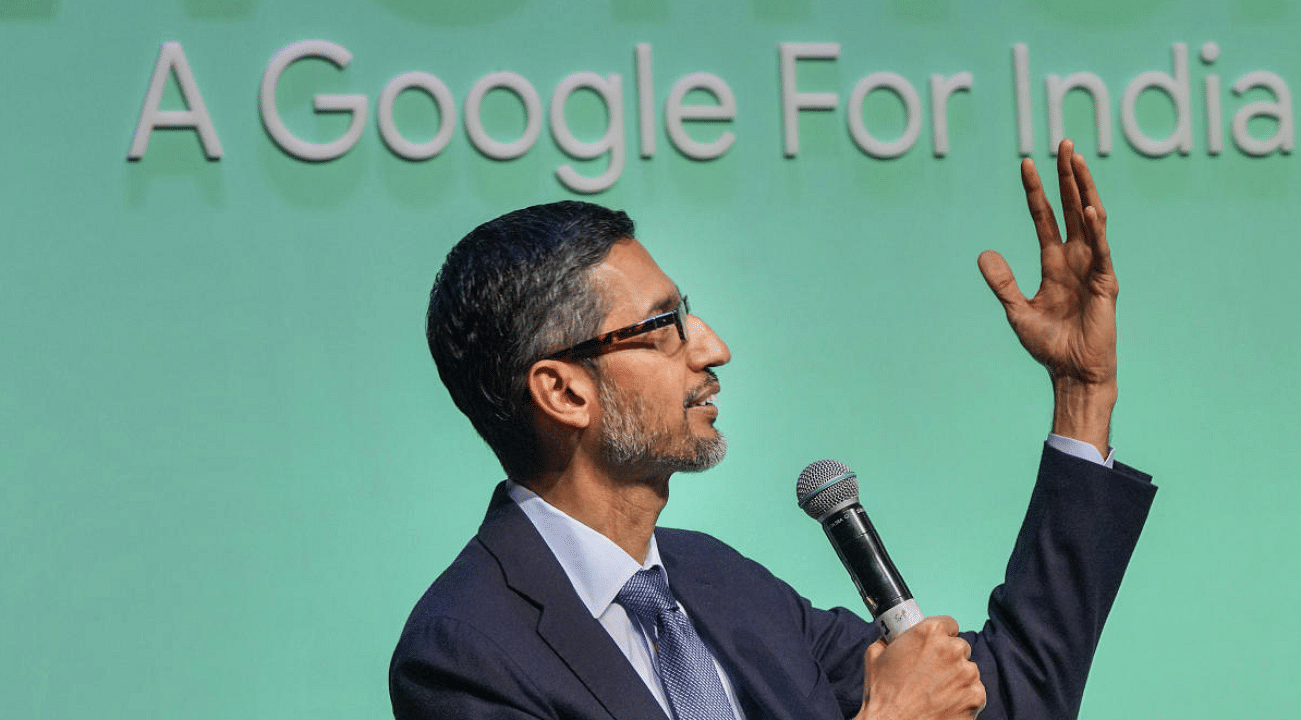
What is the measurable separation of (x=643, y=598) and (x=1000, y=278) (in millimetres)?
616

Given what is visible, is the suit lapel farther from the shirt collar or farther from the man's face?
the man's face

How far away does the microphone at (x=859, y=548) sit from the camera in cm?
152

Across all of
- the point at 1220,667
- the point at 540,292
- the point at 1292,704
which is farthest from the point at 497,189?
the point at 1292,704

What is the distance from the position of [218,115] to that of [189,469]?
648mm

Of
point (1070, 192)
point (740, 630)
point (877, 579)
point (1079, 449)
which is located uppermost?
point (1070, 192)

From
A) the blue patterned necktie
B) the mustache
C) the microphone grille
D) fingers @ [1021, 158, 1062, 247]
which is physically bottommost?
the blue patterned necktie

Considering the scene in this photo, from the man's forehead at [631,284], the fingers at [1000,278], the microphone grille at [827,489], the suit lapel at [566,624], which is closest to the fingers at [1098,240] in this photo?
the fingers at [1000,278]

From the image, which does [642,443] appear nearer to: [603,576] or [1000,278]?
[603,576]

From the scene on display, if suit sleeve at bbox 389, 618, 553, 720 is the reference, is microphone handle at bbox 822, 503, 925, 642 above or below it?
above

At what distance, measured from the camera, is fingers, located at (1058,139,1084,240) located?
172 centimetres

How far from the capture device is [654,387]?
1.77 m

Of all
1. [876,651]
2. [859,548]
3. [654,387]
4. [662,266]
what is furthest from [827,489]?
[662,266]

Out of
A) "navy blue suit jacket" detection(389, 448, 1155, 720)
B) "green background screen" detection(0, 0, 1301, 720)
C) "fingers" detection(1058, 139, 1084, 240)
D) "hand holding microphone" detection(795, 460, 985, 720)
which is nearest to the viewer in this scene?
"hand holding microphone" detection(795, 460, 985, 720)

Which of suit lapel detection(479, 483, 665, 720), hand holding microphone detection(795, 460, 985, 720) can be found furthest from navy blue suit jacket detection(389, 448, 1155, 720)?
hand holding microphone detection(795, 460, 985, 720)
